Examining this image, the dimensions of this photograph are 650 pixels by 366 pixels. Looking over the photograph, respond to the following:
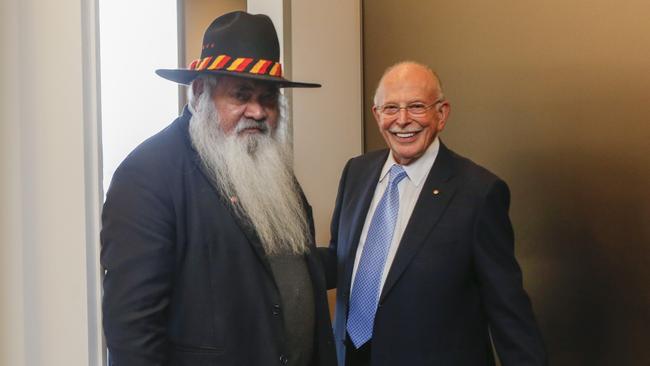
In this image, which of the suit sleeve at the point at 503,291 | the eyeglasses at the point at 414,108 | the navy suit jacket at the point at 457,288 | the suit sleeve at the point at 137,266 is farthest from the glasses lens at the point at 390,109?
the suit sleeve at the point at 137,266

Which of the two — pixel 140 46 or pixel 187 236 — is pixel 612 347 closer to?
pixel 187 236

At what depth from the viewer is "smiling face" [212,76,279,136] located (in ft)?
4.92

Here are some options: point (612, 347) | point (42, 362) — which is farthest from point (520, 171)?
point (42, 362)

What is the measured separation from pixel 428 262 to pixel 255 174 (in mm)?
527

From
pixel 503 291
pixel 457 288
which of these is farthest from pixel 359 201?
pixel 503 291

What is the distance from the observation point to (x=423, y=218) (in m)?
1.64

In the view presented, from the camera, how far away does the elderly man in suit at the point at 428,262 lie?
1.57m

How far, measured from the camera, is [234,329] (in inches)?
51.9

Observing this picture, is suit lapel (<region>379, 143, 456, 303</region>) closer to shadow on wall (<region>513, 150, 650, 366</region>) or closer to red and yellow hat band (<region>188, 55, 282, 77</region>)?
shadow on wall (<region>513, 150, 650, 366</region>)

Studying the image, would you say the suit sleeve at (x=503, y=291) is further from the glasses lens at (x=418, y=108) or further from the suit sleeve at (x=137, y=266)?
the suit sleeve at (x=137, y=266)

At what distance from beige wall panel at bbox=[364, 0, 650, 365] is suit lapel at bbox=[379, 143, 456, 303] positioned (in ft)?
1.23

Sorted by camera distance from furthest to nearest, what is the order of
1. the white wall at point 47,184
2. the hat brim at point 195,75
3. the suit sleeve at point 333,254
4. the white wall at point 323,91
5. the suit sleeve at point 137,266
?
1. the white wall at point 323,91
2. the suit sleeve at point 333,254
3. the hat brim at point 195,75
4. the suit sleeve at point 137,266
5. the white wall at point 47,184

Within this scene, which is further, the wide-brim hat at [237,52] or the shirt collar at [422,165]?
the shirt collar at [422,165]

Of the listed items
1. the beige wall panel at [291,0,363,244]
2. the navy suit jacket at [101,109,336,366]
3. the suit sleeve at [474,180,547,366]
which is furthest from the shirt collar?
the beige wall panel at [291,0,363,244]
